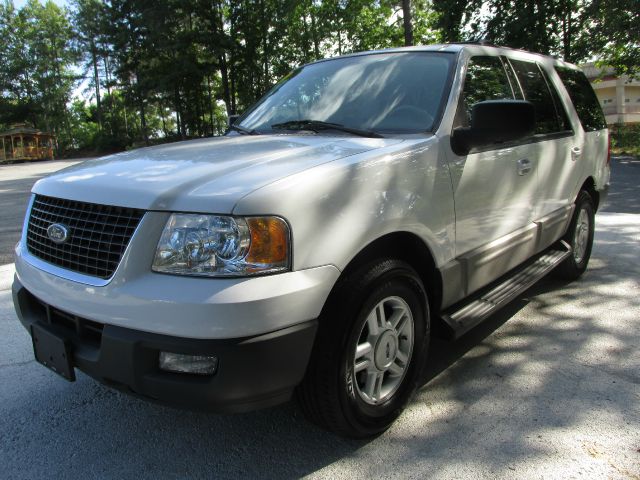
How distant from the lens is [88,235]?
209 centimetres

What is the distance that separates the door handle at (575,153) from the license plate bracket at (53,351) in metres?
3.84

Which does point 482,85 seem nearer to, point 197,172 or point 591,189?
point 197,172

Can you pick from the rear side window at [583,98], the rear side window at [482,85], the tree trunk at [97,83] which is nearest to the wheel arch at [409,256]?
the rear side window at [482,85]

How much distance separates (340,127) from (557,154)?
194cm

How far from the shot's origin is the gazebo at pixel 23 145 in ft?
138

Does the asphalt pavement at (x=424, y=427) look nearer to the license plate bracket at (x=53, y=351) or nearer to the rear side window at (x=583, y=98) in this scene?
the license plate bracket at (x=53, y=351)

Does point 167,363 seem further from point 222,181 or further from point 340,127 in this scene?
point 340,127

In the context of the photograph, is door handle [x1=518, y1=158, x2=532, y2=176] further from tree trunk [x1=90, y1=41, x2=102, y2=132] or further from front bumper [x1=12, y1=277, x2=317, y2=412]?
tree trunk [x1=90, y1=41, x2=102, y2=132]

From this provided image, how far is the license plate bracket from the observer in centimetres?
211

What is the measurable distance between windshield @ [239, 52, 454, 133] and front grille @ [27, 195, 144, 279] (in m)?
1.40

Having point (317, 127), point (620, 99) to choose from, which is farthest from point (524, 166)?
point (620, 99)

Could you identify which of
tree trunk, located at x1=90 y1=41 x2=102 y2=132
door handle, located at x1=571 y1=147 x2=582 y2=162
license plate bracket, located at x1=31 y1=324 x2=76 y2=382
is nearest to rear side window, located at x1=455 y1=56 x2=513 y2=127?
door handle, located at x1=571 y1=147 x2=582 y2=162

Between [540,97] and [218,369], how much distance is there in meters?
3.25

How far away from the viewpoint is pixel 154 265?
1882 mm
